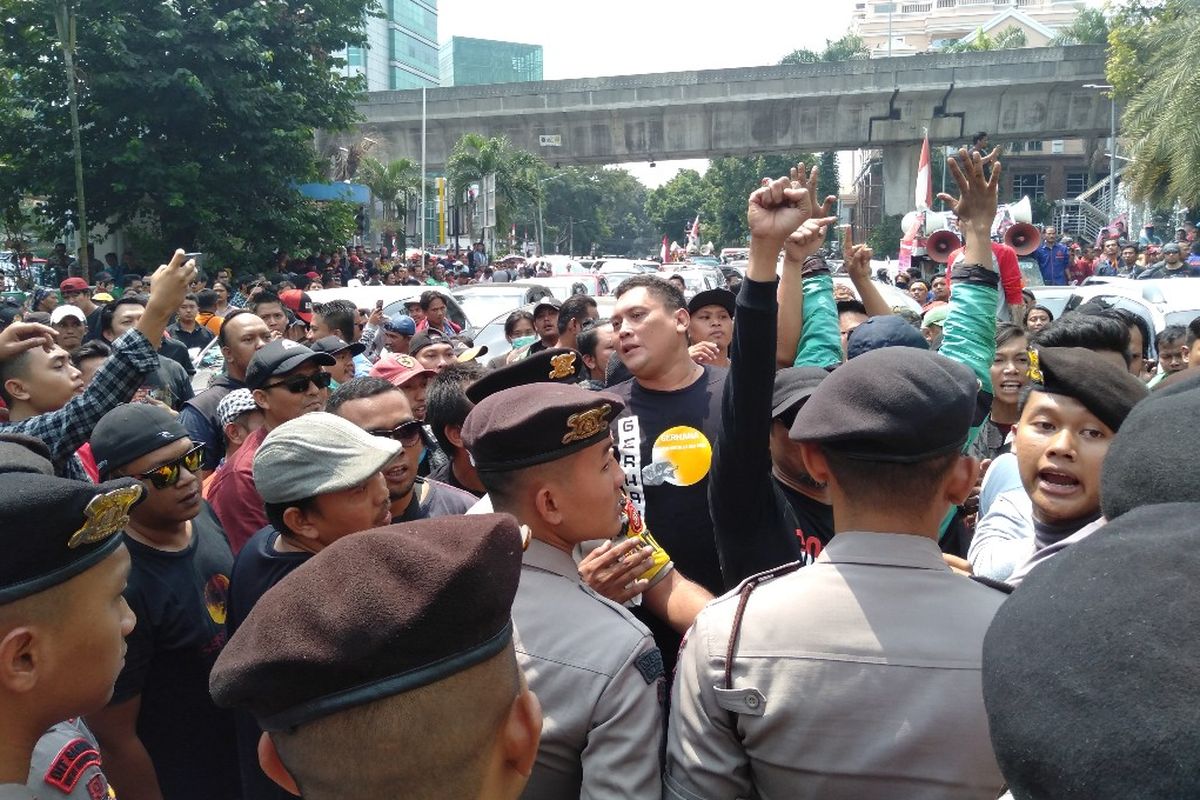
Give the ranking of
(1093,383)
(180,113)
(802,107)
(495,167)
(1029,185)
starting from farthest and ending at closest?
(1029,185) → (495,167) → (802,107) → (180,113) → (1093,383)

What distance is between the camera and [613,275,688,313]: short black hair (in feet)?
12.4

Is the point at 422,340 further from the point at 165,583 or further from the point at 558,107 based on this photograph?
the point at 558,107

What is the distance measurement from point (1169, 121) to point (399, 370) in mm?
16782

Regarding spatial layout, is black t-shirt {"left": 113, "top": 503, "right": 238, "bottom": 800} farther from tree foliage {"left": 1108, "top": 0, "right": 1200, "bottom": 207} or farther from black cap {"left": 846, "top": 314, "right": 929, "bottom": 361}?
tree foliage {"left": 1108, "top": 0, "right": 1200, "bottom": 207}

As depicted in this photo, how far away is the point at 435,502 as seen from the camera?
3670 mm

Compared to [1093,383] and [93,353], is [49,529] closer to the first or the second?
[1093,383]

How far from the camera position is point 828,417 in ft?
6.31

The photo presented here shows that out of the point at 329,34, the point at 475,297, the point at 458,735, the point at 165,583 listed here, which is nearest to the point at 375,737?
the point at 458,735

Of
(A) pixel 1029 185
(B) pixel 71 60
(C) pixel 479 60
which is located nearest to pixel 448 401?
(B) pixel 71 60

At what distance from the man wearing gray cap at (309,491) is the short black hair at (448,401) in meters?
1.08

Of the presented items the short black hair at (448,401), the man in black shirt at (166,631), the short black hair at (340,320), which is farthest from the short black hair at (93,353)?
the short black hair at (340,320)

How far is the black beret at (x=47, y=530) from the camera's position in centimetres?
193

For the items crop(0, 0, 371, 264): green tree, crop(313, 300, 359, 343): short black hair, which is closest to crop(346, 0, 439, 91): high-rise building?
crop(0, 0, 371, 264): green tree

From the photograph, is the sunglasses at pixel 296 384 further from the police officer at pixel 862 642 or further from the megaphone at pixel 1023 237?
the megaphone at pixel 1023 237
